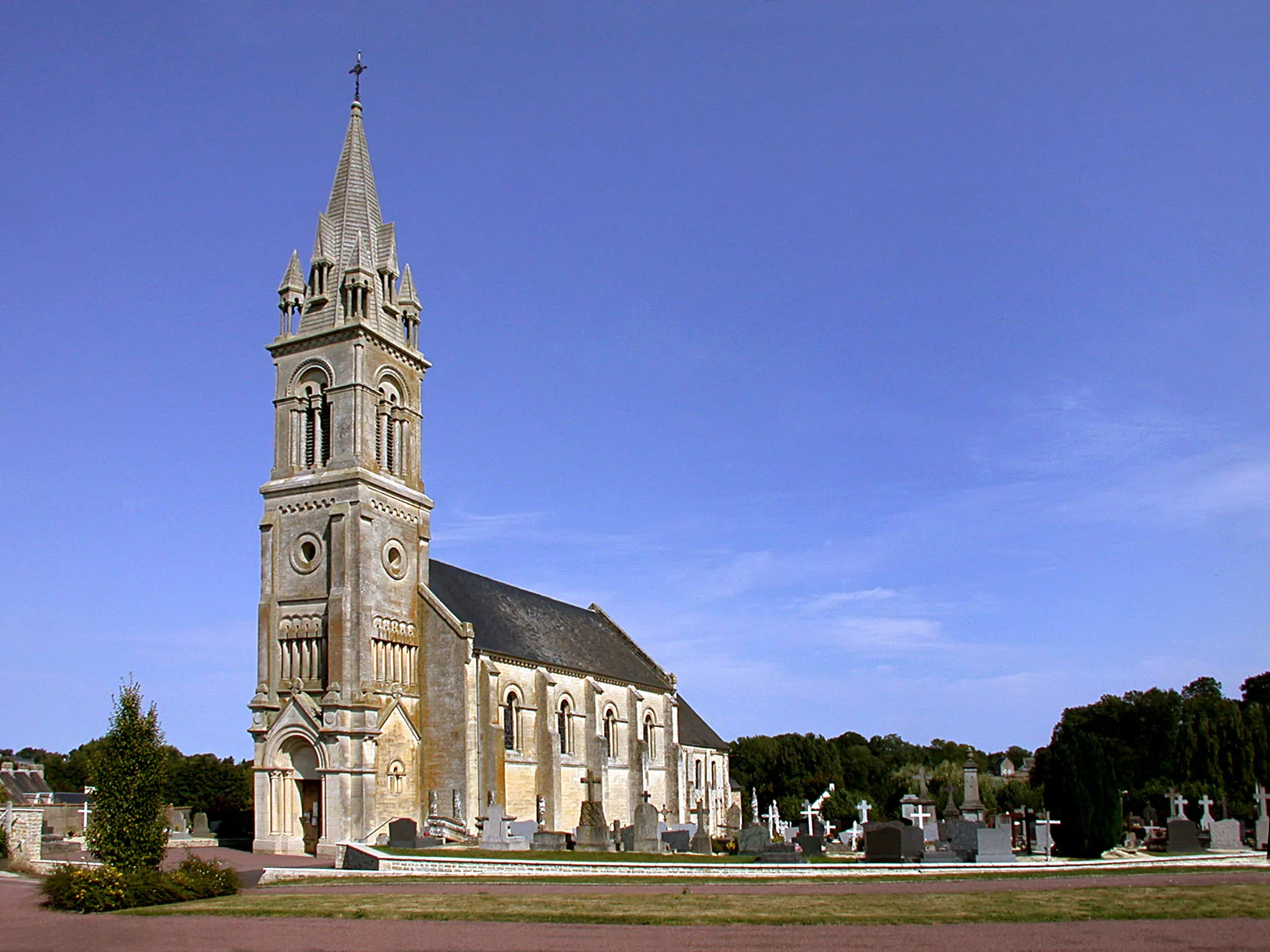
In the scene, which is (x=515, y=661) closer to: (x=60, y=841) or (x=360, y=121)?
(x=60, y=841)

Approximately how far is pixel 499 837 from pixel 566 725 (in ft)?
53.0

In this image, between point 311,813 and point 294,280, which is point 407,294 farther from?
point 311,813

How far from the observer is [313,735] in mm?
39781

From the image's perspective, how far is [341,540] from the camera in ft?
137

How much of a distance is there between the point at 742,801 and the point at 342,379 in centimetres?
6176

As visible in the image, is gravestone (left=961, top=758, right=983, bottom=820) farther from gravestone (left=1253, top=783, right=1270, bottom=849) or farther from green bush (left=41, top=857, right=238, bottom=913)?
green bush (left=41, top=857, right=238, bottom=913)

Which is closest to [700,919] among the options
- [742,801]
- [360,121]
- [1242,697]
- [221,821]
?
[221,821]

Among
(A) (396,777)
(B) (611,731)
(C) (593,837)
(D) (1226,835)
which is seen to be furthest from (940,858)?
(B) (611,731)

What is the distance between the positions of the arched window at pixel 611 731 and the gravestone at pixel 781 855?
2426cm

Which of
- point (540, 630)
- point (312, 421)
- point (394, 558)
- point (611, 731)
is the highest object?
point (312, 421)

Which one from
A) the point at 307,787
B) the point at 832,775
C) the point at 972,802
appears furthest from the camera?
the point at 832,775

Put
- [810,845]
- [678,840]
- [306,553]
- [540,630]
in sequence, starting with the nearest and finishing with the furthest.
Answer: [810,845], [678,840], [306,553], [540,630]

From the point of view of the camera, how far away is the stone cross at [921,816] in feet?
129

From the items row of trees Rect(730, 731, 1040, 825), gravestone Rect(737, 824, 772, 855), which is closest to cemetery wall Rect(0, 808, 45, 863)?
gravestone Rect(737, 824, 772, 855)
